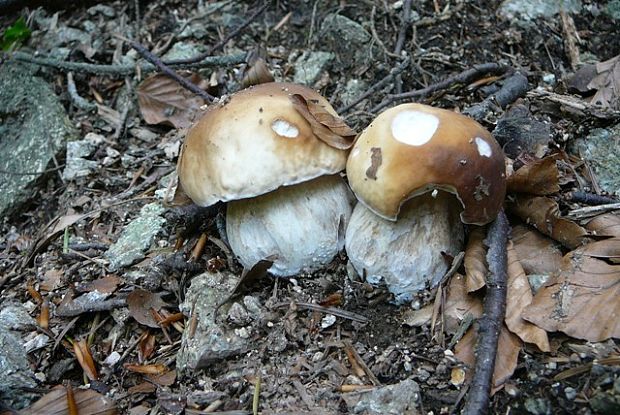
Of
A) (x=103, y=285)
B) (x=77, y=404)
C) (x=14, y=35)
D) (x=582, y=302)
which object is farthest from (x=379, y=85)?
(x=14, y=35)

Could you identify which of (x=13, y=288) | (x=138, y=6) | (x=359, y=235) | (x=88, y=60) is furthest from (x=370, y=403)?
(x=138, y=6)

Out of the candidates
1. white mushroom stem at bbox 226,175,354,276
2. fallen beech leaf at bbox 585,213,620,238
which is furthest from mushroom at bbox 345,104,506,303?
fallen beech leaf at bbox 585,213,620,238

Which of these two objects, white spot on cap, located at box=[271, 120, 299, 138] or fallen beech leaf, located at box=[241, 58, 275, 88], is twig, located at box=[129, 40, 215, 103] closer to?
fallen beech leaf, located at box=[241, 58, 275, 88]

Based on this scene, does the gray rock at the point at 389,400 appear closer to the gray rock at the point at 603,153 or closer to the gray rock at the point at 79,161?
the gray rock at the point at 603,153

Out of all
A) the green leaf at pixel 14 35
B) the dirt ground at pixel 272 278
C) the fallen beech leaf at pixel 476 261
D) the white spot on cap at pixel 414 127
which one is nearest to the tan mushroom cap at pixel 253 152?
the white spot on cap at pixel 414 127

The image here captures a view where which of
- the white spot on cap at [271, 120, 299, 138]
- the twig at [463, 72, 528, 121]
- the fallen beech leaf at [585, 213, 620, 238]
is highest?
the white spot on cap at [271, 120, 299, 138]

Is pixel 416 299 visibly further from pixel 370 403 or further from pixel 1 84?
pixel 1 84
